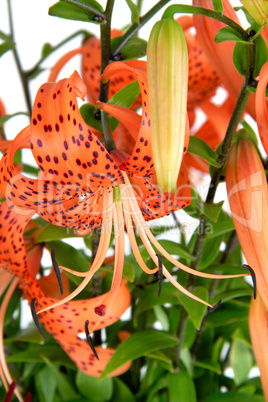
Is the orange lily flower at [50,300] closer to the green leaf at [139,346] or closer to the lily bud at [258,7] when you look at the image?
the green leaf at [139,346]

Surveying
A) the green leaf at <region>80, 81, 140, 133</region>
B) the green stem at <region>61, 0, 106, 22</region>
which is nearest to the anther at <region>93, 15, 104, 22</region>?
the green stem at <region>61, 0, 106, 22</region>

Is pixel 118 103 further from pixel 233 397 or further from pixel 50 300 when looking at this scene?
pixel 233 397

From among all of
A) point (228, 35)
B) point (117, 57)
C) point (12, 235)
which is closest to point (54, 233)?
point (12, 235)

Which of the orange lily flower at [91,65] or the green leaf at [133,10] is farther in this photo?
the orange lily flower at [91,65]

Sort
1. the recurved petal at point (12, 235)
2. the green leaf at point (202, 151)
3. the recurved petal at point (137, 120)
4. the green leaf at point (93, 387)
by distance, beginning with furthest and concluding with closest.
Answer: the green leaf at point (93, 387)
the recurved petal at point (12, 235)
the green leaf at point (202, 151)
the recurved petal at point (137, 120)

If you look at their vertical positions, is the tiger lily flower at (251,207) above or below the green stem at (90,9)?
below

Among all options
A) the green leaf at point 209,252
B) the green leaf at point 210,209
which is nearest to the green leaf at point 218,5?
the green leaf at point 210,209
